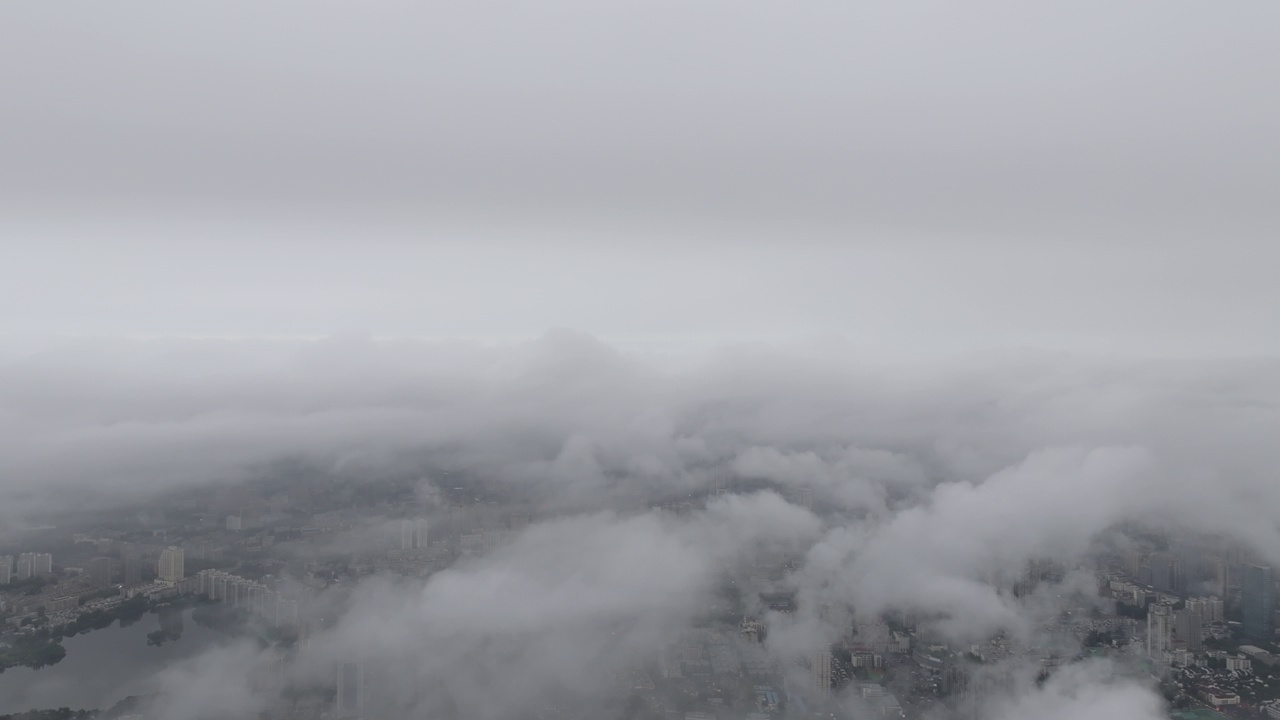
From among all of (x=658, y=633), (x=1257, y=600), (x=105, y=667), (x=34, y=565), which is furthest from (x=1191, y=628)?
(x=34, y=565)

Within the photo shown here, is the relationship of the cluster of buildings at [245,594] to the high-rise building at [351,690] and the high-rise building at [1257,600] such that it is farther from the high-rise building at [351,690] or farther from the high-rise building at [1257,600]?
the high-rise building at [1257,600]

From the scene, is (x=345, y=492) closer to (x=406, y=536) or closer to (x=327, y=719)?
(x=406, y=536)

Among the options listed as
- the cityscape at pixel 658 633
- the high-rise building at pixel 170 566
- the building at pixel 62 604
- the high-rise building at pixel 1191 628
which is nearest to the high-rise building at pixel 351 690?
the cityscape at pixel 658 633

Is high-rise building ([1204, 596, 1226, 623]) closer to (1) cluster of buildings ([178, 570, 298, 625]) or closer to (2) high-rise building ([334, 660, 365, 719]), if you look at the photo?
(2) high-rise building ([334, 660, 365, 719])

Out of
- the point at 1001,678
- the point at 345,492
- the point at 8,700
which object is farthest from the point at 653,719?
the point at 8,700

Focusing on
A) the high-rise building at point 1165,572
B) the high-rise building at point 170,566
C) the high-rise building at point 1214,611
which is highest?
the high-rise building at point 170,566

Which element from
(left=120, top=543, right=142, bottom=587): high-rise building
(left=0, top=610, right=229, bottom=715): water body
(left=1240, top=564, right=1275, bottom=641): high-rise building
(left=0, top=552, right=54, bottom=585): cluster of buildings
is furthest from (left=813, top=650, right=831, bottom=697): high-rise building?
(left=0, top=552, right=54, bottom=585): cluster of buildings
